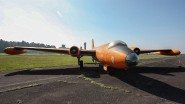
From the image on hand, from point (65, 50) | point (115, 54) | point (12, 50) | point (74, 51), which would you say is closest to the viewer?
point (115, 54)

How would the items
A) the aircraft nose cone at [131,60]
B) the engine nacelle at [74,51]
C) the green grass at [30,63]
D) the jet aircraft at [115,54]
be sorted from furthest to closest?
the green grass at [30,63] < the engine nacelle at [74,51] < the jet aircraft at [115,54] < the aircraft nose cone at [131,60]

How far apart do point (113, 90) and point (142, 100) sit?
2.14 metres

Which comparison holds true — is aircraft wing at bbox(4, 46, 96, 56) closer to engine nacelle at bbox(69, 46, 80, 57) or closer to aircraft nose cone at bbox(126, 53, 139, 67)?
engine nacelle at bbox(69, 46, 80, 57)

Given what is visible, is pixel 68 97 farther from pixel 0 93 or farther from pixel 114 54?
pixel 114 54

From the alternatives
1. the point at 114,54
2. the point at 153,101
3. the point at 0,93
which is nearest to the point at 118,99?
the point at 153,101

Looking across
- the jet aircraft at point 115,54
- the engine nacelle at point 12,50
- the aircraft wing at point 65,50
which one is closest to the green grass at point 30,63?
the engine nacelle at point 12,50

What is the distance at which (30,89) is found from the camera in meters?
9.41

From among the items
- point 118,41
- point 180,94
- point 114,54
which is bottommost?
point 180,94

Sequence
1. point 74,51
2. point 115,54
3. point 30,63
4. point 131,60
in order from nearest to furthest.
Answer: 1. point 131,60
2. point 115,54
3. point 74,51
4. point 30,63

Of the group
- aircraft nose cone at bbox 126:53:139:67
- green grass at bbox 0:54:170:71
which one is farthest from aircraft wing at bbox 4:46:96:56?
aircraft nose cone at bbox 126:53:139:67

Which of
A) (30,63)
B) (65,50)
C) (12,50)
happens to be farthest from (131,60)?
(30,63)

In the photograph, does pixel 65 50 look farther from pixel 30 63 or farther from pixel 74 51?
pixel 30 63

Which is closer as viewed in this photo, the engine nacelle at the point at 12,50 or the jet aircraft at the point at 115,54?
the jet aircraft at the point at 115,54

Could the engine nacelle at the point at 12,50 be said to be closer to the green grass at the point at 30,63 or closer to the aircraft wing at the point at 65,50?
the aircraft wing at the point at 65,50
